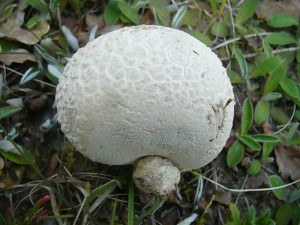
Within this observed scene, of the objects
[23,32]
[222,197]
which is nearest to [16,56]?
[23,32]

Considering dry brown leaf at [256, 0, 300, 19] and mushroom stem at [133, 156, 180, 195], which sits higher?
dry brown leaf at [256, 0, 300, 19]

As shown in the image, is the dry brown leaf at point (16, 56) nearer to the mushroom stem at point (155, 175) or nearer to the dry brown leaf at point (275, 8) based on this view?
the mushroom stem at point (155, 175)

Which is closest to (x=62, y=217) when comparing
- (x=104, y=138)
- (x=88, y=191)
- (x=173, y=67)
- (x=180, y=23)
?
(x=88, y=191)

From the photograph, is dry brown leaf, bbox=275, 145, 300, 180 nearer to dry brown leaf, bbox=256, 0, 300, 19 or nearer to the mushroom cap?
the mushroom cap

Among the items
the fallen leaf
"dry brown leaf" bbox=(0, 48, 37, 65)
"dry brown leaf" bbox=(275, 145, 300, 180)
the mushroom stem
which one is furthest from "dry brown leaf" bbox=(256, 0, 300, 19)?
"dry brown leaf" bbox=(0, 48, 37, 65)

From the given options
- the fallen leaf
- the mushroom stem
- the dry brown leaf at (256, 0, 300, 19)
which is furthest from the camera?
the dry brown leaf at (256, 0, 300, 19)

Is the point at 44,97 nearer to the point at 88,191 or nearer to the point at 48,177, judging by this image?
the point at 48,177

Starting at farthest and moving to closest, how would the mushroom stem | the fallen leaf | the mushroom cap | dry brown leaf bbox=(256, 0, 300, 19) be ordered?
dry brown leaf bbox=(256, 0, 300, 19), the fallen leaf, the mushroom stem, the mushroom cap

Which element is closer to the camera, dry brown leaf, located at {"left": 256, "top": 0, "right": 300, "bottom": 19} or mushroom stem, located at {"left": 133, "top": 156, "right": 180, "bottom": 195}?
mushroom stem, located at {"left": 133, "top": 156, "right": 180, "bottom": 195}
